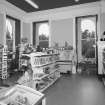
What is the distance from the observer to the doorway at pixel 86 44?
707cm

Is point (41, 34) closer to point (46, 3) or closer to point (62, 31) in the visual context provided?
point (62, 31)

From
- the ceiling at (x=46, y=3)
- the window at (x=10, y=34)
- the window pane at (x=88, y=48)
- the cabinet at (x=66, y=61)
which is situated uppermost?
the ceiling at (x=46, y=3)

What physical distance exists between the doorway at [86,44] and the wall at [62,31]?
467 mm

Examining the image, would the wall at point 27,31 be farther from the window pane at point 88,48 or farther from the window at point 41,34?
the window pane at point 88,48

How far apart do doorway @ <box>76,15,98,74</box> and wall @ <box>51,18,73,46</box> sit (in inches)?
18.4

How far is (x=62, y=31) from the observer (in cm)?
Result: 754

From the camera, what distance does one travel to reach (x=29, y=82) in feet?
11.3

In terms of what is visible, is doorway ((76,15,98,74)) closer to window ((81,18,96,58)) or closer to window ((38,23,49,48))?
window ((81,18,96,58))

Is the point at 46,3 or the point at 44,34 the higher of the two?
the point at 46,3

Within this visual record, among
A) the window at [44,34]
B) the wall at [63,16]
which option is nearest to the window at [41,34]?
the window at [44,34]

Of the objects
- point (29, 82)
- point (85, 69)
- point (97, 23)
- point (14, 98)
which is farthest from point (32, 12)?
point (14, 98)

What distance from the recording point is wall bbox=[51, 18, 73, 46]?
7.33m

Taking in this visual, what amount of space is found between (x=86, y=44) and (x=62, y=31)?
68.1 inches

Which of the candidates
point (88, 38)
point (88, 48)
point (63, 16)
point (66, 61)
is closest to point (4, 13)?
point (63, 16)
